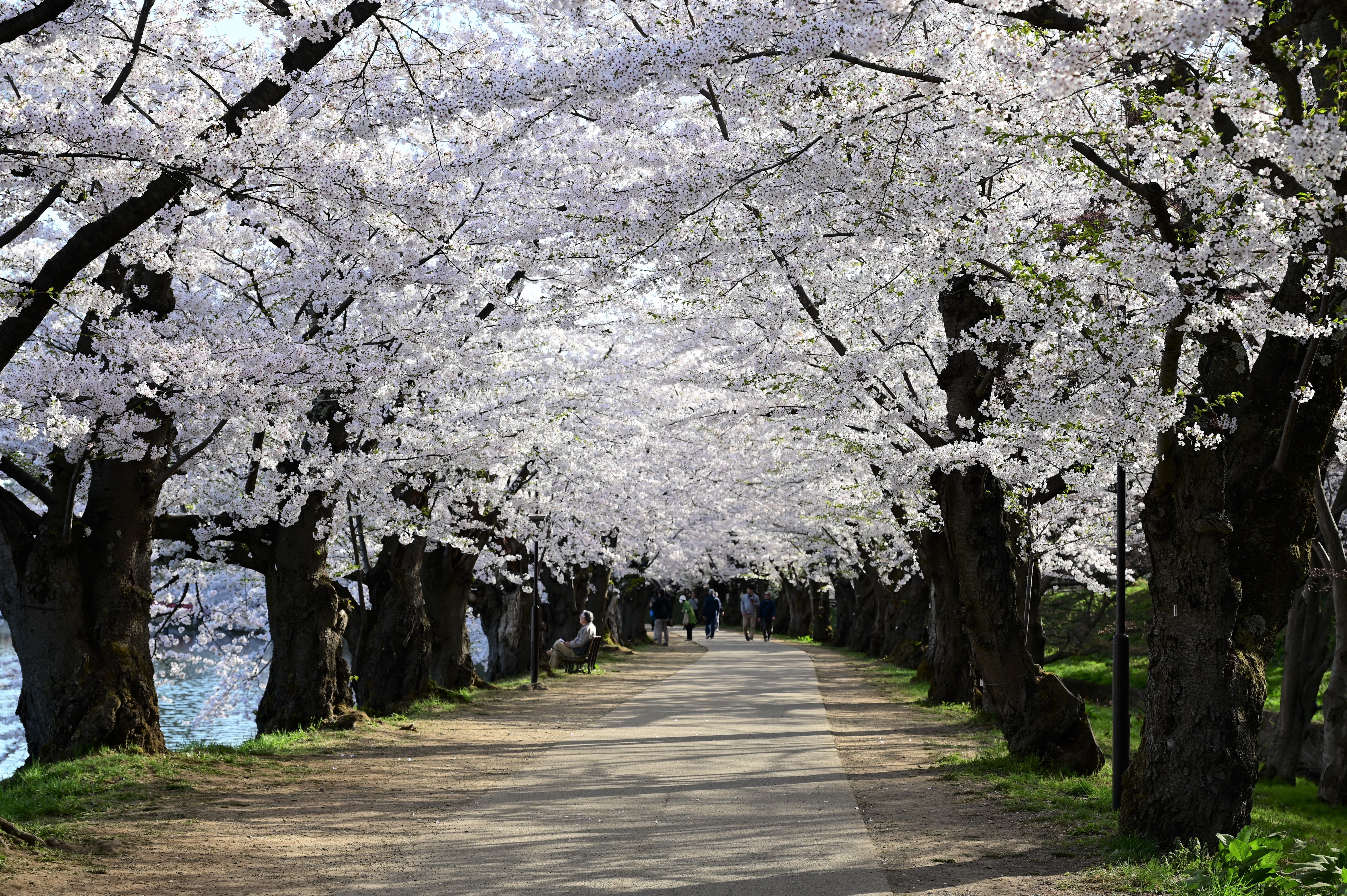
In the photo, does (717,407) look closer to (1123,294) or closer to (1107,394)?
(1123,294)

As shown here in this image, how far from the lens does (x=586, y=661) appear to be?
82.6 feet

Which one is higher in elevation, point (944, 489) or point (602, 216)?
point (602, 216)

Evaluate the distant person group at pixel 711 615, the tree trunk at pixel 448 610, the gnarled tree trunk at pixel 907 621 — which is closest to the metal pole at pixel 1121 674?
the tree trunk at pixel 448 610

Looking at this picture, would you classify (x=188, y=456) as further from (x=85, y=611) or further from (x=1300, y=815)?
(x=1300, y=815)

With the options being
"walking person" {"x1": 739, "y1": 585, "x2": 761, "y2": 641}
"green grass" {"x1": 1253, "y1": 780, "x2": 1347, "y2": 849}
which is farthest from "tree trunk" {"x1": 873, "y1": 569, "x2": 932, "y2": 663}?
"walking person" {"x1": 739, "y1": 585, "x2": 761, "y2": 641}

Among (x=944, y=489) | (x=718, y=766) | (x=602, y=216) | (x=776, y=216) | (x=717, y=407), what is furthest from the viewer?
(x=717, y=407)

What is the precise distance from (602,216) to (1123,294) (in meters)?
4.30

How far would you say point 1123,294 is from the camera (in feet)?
30.9

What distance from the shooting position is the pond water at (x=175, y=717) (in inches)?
845

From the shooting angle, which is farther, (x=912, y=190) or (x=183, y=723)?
(x=183, y=723)

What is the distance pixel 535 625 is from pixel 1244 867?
15391 mm

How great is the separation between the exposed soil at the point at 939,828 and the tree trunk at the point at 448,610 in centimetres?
718

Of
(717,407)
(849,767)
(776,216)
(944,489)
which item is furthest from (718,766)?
(717,407)

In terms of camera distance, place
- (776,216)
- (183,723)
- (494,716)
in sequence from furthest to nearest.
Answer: (183,723)
(494,716)
(776,216)
